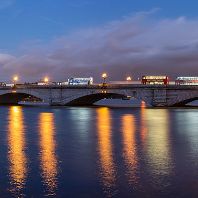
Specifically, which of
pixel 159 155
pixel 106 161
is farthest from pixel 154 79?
pixel 106 161

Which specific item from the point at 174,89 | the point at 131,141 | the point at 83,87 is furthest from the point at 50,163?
the point at 83,87

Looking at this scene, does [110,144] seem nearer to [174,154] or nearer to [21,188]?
[174,154]

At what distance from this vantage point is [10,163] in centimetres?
1877

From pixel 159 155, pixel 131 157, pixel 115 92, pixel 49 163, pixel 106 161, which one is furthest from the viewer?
pixel 115 92

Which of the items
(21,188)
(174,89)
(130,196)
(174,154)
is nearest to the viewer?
(130,196)

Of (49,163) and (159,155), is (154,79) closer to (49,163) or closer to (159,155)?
(159,155)

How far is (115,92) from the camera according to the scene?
92000 millimetres

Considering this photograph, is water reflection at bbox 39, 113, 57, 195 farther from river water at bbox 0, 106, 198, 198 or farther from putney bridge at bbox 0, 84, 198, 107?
putney bridge at bbox 0, 84, 198, 107

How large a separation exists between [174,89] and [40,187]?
71.8 meters

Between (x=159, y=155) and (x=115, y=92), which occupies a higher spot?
(x=115, y=92)

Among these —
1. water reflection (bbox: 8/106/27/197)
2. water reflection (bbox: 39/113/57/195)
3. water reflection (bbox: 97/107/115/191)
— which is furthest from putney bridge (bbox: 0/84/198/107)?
water reflection (bbox: 8/106/27/197)

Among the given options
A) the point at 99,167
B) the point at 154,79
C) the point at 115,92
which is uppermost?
the point at 154,79

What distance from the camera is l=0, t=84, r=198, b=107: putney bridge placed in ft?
277

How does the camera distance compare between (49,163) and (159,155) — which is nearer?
(49,163)
